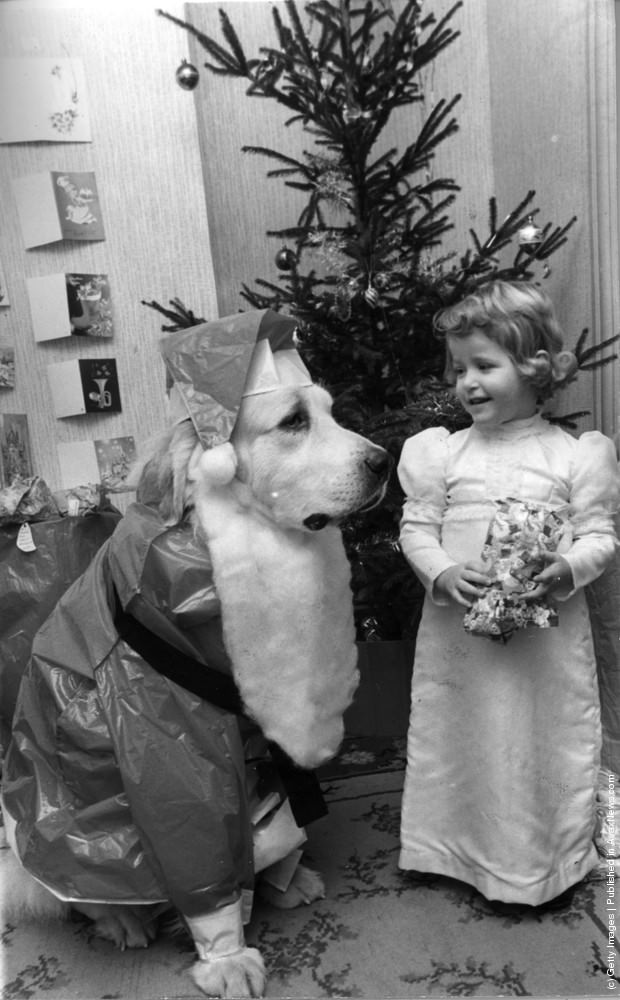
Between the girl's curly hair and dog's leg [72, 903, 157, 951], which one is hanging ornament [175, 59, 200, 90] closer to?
the girl's curly hair

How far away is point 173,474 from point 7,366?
1.29 meters

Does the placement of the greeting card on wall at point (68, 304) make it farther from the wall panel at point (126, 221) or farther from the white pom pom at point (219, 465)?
the white pom pom at point (219, 465)

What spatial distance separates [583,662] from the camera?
1556 mm

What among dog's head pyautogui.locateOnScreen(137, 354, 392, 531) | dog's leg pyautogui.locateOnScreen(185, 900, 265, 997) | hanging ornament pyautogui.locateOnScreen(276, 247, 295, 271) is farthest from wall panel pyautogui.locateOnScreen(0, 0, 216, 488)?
dog's leg pyautogui.locateOnScreen(185, 900, 265, 997)

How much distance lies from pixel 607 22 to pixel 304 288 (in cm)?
102

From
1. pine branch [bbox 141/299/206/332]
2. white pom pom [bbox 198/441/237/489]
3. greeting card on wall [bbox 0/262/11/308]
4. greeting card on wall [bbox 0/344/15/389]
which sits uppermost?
greeting card on wall [bbox 0/262/11/308]

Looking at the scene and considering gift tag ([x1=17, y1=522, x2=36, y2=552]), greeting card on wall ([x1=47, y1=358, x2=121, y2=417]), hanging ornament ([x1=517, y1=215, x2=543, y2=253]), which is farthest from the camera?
greeting card on wall ([x1=47, y1=358, x2=121, y2=417])

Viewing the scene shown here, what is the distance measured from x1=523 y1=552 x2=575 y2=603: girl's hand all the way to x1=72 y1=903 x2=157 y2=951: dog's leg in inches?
37.3

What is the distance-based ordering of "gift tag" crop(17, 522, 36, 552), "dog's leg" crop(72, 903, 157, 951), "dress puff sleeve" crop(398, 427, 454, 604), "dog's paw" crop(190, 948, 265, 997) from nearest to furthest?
"dog's paw" crop(190, 948, 265, 997) → "dog's leg" crop(72, 903, 157, 951) → "dress puff sleeve" crop(398, 427, 454, 604) → "gift tag" crop(17, 522, 36, 552)

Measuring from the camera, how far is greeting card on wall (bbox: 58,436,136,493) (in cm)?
255

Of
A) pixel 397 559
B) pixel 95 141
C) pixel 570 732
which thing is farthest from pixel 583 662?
pixel 95 141

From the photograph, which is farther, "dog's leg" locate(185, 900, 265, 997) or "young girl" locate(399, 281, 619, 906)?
"young girl" locate(399, 281, 619, 906)

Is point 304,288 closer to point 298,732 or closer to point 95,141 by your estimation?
point 95,141

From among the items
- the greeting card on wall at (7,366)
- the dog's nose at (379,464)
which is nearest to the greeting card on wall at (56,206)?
the greeting card on wall at (7,366)
